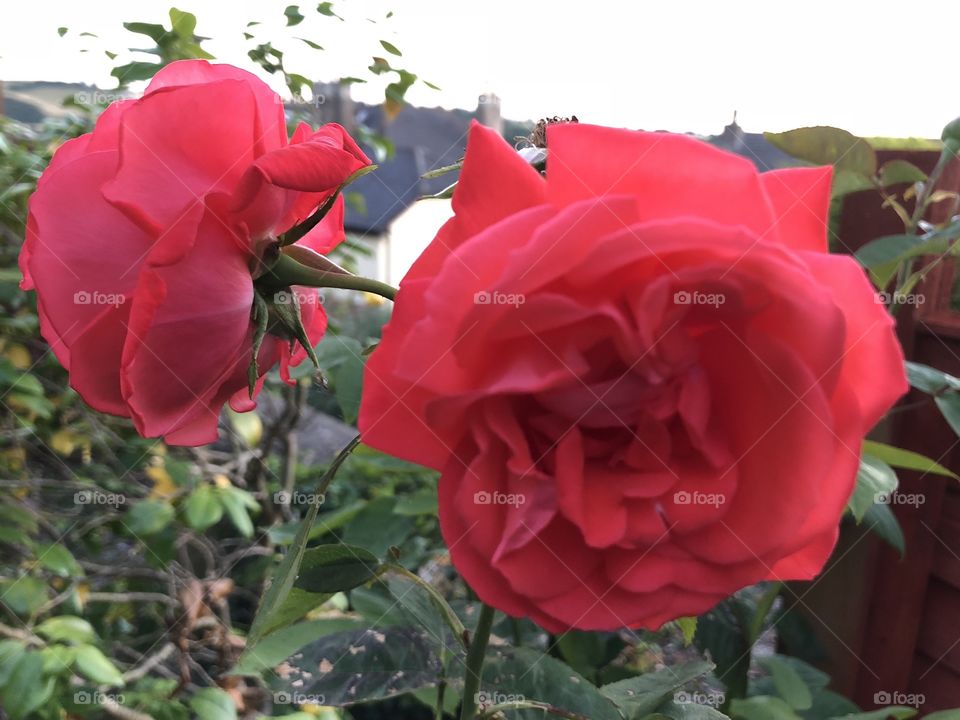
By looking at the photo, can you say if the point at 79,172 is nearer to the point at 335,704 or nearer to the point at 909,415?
the point at 335,704

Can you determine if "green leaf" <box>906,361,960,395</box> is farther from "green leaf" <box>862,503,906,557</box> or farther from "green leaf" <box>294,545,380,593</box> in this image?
"green leaf" <box>294,545,380,593</box>

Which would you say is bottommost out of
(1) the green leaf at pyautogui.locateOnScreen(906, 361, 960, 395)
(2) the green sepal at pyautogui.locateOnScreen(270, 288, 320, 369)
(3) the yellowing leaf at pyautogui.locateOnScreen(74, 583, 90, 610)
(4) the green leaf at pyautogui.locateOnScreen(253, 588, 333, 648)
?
(3) the yellowing leaf at pyautogui.locateOnScreen(74, 583, 90, 610)

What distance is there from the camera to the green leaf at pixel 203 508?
1097 mm

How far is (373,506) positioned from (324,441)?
214cm

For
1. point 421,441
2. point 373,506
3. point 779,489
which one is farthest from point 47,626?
point 779,489

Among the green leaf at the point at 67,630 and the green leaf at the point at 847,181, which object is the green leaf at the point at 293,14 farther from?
the green leaf at the point at 67,630

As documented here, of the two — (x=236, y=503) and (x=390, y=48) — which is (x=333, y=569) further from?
(x=390, y=48)
